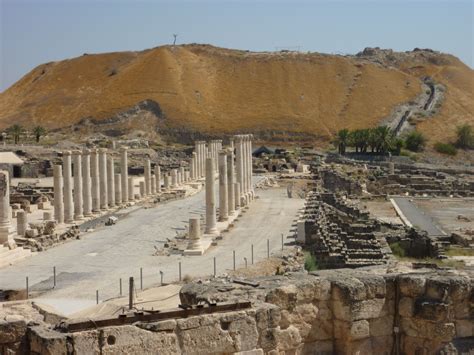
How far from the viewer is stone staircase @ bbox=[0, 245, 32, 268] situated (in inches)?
1106

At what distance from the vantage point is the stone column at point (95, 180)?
43562 millimetres

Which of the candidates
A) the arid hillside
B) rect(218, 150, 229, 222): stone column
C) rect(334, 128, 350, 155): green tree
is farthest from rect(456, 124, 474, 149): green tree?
rect(218, 150, 229, 222): stone column

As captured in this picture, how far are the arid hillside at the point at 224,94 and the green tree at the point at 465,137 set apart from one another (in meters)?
5.26

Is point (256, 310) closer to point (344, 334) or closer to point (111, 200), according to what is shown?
point (344, 334)

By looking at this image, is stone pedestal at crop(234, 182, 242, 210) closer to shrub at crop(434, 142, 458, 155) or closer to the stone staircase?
the stone staircase

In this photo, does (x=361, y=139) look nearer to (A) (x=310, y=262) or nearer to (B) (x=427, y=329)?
(A) (x=310, y=262)

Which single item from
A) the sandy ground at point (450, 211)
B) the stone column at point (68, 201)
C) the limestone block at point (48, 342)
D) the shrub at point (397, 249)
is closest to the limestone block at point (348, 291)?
the limestone block at point (48, 342)

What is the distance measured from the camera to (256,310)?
1009cm

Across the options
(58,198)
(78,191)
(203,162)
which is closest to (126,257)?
(58,198)

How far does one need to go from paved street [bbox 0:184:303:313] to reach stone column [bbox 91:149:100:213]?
229 cm

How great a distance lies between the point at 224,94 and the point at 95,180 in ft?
335

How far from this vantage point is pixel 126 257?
29.2 m

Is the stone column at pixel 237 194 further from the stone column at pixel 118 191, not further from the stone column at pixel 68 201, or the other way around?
the stone column at pixel 68 201

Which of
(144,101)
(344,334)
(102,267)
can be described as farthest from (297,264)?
(144,101)
